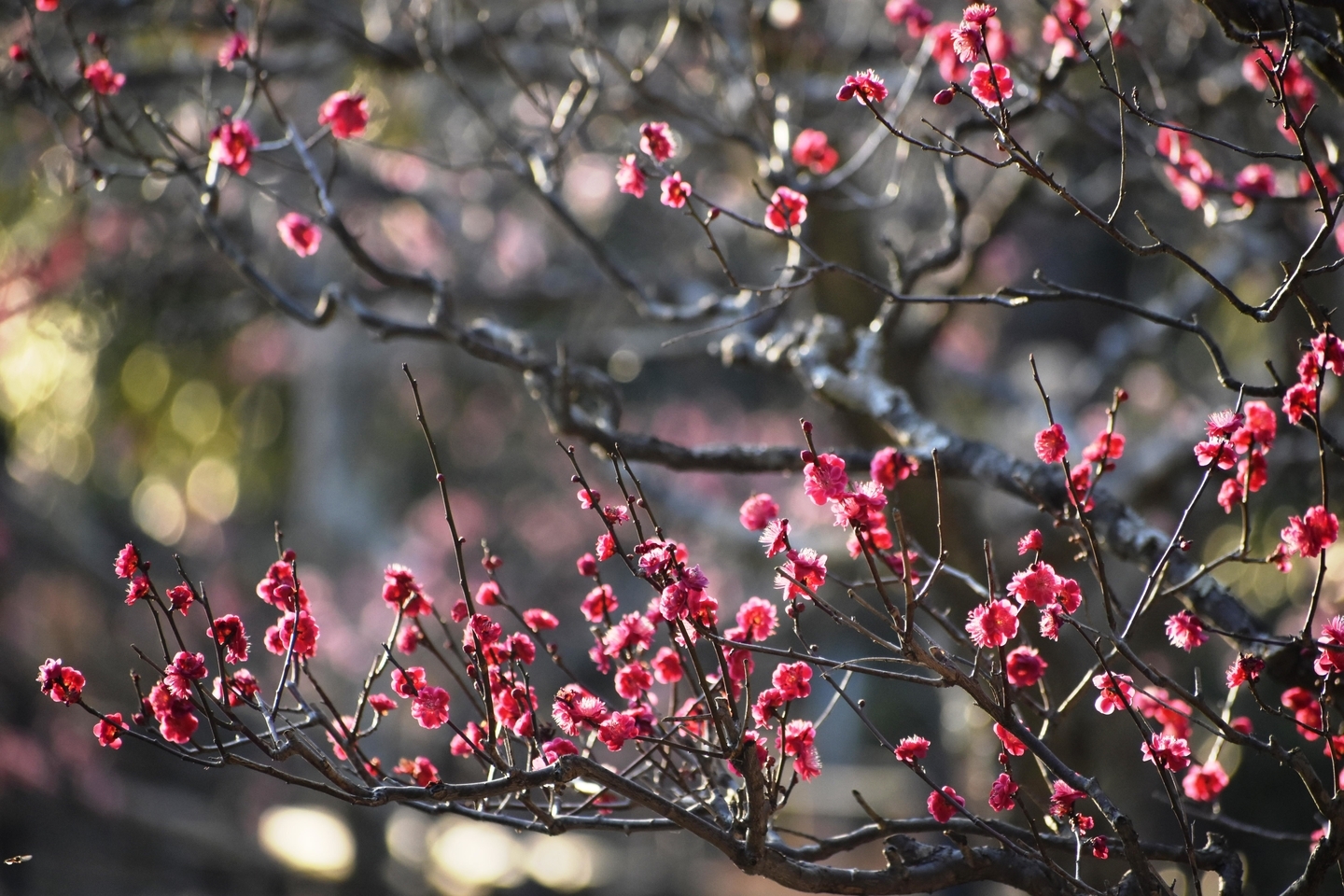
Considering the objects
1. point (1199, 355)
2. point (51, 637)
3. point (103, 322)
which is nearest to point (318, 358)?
point (103, 322)

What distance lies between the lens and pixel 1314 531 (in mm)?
2293

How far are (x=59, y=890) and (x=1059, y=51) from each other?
30.9ft

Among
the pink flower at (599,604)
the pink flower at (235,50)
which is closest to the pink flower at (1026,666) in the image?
the pink flower at (599,604)

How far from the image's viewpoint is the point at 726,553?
6.64 meters

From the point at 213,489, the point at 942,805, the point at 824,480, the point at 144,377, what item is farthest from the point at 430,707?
the point at 213,489

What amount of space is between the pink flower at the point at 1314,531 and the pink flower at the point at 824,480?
97 centimetres

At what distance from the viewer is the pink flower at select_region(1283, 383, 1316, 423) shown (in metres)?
2.34

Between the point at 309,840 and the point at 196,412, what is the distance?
5.24 m

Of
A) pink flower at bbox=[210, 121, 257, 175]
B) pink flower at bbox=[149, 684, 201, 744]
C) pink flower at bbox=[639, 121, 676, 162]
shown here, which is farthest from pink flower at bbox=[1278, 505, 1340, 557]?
pink flower at bbox=[210, 121, 257, 175]

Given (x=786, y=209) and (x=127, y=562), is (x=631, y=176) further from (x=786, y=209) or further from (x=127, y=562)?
(x=127, y=562)

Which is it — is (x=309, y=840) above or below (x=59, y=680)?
above

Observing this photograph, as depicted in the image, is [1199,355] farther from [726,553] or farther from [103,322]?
[103,322]

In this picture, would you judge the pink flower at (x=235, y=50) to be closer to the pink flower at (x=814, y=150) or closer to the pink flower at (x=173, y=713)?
the pink flower at (x=814, y=150)

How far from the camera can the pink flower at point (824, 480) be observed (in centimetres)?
212
